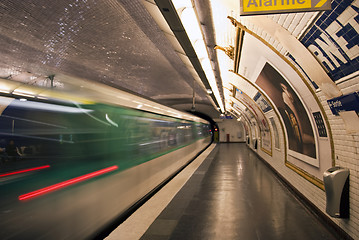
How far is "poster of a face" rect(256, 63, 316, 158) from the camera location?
14.4 feet

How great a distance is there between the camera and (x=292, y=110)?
498cm

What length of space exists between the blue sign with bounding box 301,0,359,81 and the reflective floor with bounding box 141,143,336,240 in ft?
7.85

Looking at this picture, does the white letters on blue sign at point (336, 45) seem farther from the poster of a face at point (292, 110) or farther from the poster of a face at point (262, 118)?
the poster of a face at point (262, 118)

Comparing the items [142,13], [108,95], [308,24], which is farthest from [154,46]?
[308,24]

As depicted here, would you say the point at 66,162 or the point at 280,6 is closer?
the point at 280,6

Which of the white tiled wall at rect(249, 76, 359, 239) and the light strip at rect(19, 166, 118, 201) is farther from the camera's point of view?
the white tiled wall at rect(249, 76, 359, 239)

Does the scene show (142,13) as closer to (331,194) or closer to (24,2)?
(24,2)

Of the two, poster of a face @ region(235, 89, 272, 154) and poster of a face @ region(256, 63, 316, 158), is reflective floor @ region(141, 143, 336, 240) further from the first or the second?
poster of a face @ region(235, 89, 272, 154)

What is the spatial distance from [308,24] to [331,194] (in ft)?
7.32

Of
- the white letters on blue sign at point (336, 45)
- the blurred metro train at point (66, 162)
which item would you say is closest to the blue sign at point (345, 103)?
the white letters on blue sign at point (336, 45)

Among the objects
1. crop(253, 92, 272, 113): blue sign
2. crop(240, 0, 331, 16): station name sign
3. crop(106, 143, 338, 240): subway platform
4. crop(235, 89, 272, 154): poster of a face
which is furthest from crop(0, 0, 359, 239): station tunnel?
crop(235, 89, 272, 154): poster of a face

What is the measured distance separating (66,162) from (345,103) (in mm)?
3183

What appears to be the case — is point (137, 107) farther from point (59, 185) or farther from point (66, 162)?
point (59, 185)

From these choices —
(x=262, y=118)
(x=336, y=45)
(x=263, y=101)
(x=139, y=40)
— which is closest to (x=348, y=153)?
(x=336, y=45)
